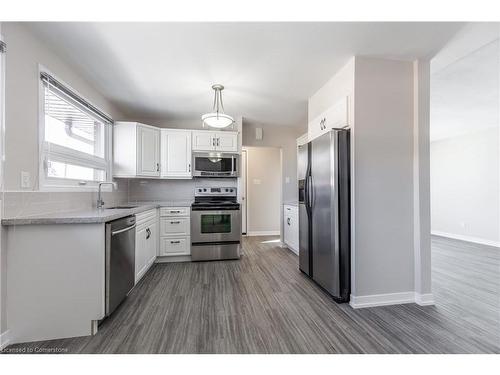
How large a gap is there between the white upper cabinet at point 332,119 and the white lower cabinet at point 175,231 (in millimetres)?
2250

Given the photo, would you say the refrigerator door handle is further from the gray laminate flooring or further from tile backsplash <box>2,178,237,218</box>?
tile backsplash <box>2,178,237,218</box>

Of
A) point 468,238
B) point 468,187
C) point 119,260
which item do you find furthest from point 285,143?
point 468,238

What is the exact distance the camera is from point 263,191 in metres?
5.61

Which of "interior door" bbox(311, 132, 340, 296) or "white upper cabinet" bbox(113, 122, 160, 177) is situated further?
"white upper cabinet" bbox(113, 122, 160, 177)

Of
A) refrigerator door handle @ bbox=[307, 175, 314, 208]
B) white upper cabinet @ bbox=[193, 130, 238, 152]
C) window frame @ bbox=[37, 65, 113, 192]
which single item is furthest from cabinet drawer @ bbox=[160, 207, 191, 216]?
refrigerator door handle @ bbox=[307, 175, 314, 208]

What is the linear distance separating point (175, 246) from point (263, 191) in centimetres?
280

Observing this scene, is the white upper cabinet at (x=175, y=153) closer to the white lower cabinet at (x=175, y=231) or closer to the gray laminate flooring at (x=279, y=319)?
the white lower cabinet at (x=175, y=231)

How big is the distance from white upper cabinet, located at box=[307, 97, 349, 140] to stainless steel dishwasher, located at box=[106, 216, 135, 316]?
2.37m

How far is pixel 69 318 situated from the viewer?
1.62 metres

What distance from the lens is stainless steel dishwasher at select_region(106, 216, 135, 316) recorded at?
1.74m

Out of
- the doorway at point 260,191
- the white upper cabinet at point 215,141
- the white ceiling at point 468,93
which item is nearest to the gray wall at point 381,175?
the white ceiling at point 468,93

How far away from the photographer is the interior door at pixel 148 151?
334 centimetres

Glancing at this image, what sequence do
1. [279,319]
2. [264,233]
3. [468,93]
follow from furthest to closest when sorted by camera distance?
1. [264,233]
2. [468,93]
3. [279,319]

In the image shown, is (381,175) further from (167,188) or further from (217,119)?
(167,188)
